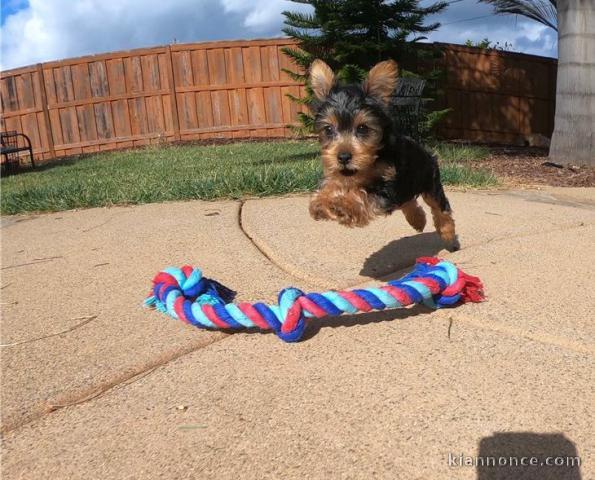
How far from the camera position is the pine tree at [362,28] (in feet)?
45.4

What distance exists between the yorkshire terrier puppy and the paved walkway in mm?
556

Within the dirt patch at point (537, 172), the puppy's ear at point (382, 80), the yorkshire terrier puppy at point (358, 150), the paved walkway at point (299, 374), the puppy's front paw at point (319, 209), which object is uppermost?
the puppy's ear at point (382, 80)

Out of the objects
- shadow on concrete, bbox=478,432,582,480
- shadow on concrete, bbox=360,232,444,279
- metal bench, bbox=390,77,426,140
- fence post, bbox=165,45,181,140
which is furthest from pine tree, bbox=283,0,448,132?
shadow on concrete, bbox=478,432,582,480

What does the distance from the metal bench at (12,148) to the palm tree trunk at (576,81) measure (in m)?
13.7

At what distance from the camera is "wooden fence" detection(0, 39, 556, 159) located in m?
18.7

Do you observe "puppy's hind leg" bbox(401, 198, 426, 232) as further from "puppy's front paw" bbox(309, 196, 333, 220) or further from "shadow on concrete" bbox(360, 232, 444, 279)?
"puppy's front paw" bbox(309, 196, 333, 220)

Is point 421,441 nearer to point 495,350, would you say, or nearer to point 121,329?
point 495,350

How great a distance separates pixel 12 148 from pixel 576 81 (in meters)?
14.3

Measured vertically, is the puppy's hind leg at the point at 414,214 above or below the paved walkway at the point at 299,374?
above

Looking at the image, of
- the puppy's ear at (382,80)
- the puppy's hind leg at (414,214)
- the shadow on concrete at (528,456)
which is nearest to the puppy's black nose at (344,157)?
the puppy's ear at (382,80)

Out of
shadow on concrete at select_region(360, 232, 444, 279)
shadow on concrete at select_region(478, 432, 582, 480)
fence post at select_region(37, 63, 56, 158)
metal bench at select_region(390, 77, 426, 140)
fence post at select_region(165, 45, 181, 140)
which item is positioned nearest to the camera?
shadow on concrete at select_region(478, 432, 582, 480)

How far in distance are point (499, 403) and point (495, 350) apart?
474 mm

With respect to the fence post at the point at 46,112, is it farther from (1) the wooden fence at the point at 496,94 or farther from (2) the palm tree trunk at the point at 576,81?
(2) the palm tree trunk at the point at 576,81

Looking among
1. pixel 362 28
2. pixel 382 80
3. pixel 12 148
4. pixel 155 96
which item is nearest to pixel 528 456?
pixel 382 80
